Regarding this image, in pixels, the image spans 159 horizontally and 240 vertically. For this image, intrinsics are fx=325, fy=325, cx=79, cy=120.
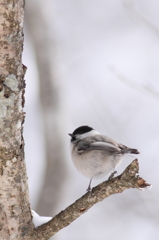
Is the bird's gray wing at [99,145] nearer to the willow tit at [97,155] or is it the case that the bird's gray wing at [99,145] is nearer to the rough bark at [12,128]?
the willow tit at [97,155]

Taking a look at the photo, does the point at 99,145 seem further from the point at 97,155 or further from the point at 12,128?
the point at 12,128

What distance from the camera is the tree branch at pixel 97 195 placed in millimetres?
1813

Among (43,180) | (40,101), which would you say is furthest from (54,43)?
(43,180)

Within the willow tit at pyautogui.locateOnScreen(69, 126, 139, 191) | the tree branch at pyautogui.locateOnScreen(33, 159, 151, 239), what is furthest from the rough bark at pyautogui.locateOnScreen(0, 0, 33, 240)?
the willow tit at pyautogui.locateOnScreen(69, 126, 139, 191)

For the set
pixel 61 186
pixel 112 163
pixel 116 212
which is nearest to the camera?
pixel 112 163

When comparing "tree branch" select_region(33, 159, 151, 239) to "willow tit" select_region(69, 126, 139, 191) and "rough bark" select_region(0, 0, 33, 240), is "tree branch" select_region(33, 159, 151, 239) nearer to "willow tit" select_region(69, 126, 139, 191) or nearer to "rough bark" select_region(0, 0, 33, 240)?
"rough bark" select_region(0, 0, 33, 240)

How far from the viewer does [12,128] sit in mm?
1762

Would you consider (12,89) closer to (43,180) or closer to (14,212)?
(14,212)

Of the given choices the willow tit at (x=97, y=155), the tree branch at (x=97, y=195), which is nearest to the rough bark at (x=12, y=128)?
the tree branch at (x=97, y=195)

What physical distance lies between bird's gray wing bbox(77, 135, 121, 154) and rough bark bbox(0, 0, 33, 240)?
3.86 ft

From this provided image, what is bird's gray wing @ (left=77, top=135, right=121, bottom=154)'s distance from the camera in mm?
3018

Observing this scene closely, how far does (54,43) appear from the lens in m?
5.83

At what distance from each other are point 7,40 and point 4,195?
2.97 ft

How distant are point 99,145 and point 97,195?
3.88 ft
